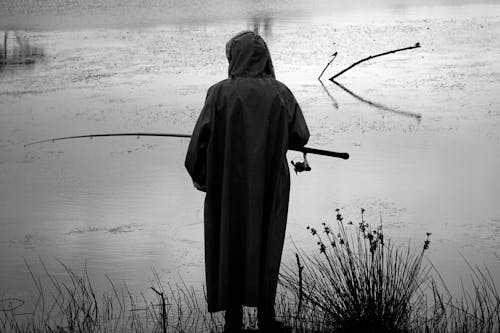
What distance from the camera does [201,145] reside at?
446cm

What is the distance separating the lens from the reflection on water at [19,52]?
17.8 metres

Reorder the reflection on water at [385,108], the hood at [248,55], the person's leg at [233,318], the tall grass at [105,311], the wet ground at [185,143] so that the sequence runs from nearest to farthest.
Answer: the hood at [248,55] < the person's leg at [233,318] < the tall grass at [105,311] < the wet ground at [185,143] < the reflection on water at [385,108]

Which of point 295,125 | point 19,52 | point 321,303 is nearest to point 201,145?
point 295,125

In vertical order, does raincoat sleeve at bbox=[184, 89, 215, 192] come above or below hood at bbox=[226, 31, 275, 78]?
below

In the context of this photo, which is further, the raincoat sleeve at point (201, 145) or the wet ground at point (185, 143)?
the wet ground at point (185, 143)

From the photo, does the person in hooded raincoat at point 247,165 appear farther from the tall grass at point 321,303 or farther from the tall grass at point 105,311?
the tall grass at point 105,311

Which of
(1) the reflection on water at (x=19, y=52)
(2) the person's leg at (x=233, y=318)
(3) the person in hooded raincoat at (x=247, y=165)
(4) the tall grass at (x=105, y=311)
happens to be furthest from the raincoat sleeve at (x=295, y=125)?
(1) the reflection on water at (x=19, y=52)

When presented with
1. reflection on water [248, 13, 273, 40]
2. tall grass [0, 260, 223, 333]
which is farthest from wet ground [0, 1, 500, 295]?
reflection on water [248, 13, 273, 40]

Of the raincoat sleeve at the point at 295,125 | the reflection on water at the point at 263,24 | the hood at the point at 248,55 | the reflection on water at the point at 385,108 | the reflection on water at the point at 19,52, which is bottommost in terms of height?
the reflection on water at the point at 385,108

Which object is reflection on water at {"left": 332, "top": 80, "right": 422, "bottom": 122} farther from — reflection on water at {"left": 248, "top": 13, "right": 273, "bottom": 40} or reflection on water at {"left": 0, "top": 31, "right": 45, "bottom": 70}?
reflection on water at {"left": 248, "top": 13, "right": 273, "bottom": 40}

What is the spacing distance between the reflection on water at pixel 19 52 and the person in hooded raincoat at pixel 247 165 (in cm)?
1342

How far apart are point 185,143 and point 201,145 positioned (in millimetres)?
6581

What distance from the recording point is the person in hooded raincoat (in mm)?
4406

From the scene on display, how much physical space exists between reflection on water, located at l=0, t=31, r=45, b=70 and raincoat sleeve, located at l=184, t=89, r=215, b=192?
43.8 feet
